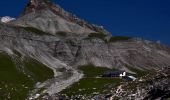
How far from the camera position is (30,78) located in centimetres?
19638

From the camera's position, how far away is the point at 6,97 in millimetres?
119875

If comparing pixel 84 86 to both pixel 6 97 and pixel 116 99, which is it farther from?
pixel 116 99

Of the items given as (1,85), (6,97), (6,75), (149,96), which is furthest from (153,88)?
(6,75)

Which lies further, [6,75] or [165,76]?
[6,75]

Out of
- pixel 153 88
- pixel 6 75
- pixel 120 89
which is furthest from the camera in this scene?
pixel 6 75

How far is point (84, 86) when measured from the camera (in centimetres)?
14650

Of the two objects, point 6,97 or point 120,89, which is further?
point 6,97

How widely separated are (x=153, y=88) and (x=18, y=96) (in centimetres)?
8073

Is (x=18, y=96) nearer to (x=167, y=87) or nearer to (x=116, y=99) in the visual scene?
(x=116, y=99)

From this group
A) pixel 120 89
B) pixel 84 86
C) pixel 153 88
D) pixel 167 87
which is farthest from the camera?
pixel 84 86

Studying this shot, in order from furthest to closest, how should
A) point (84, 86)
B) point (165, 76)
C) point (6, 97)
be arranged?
point (84, 86) → point (6, 97) → point (165, 76)

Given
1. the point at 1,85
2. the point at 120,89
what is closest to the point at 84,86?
the point at 1,85

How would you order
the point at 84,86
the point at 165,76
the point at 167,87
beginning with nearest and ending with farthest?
the point at 167,87, the point at 165,76, the point at 84,86

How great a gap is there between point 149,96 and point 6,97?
7699cm
